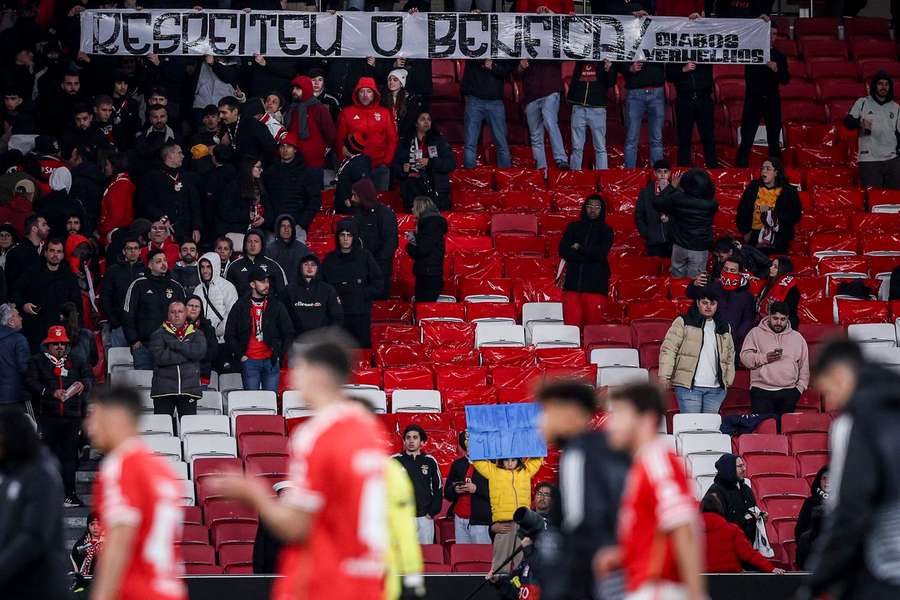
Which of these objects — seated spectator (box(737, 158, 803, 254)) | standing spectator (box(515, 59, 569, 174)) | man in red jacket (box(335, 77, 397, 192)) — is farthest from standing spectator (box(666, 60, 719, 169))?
man in red jacket (box(335, 77, 397, 192))

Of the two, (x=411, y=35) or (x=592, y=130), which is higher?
(x=411, y=35)

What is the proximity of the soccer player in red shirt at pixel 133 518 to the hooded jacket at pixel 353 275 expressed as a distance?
905 cm

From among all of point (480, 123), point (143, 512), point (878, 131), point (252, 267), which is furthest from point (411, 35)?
point (143, 512)

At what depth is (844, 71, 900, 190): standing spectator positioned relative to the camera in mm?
19828

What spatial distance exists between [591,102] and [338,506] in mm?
13689

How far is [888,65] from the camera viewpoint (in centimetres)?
2258

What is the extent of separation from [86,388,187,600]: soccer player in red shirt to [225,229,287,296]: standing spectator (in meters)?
8.95

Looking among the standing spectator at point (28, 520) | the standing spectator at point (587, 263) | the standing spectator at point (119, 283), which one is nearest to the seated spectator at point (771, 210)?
the standing spectator at point (587, 263)

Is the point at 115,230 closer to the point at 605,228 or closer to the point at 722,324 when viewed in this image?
the point at 605,228

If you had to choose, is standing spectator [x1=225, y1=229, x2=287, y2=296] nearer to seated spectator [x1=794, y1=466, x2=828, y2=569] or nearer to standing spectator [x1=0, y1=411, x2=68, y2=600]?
seated spectator [x1=794, y1=466, x2=828, y2=569]

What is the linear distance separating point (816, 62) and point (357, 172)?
7819mm

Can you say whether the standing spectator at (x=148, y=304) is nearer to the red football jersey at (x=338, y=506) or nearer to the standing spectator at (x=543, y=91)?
the standing spectator at (x=543, y=91)

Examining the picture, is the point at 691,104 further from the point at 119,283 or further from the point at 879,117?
the point at 119,283

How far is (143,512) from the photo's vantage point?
22.1 feet
